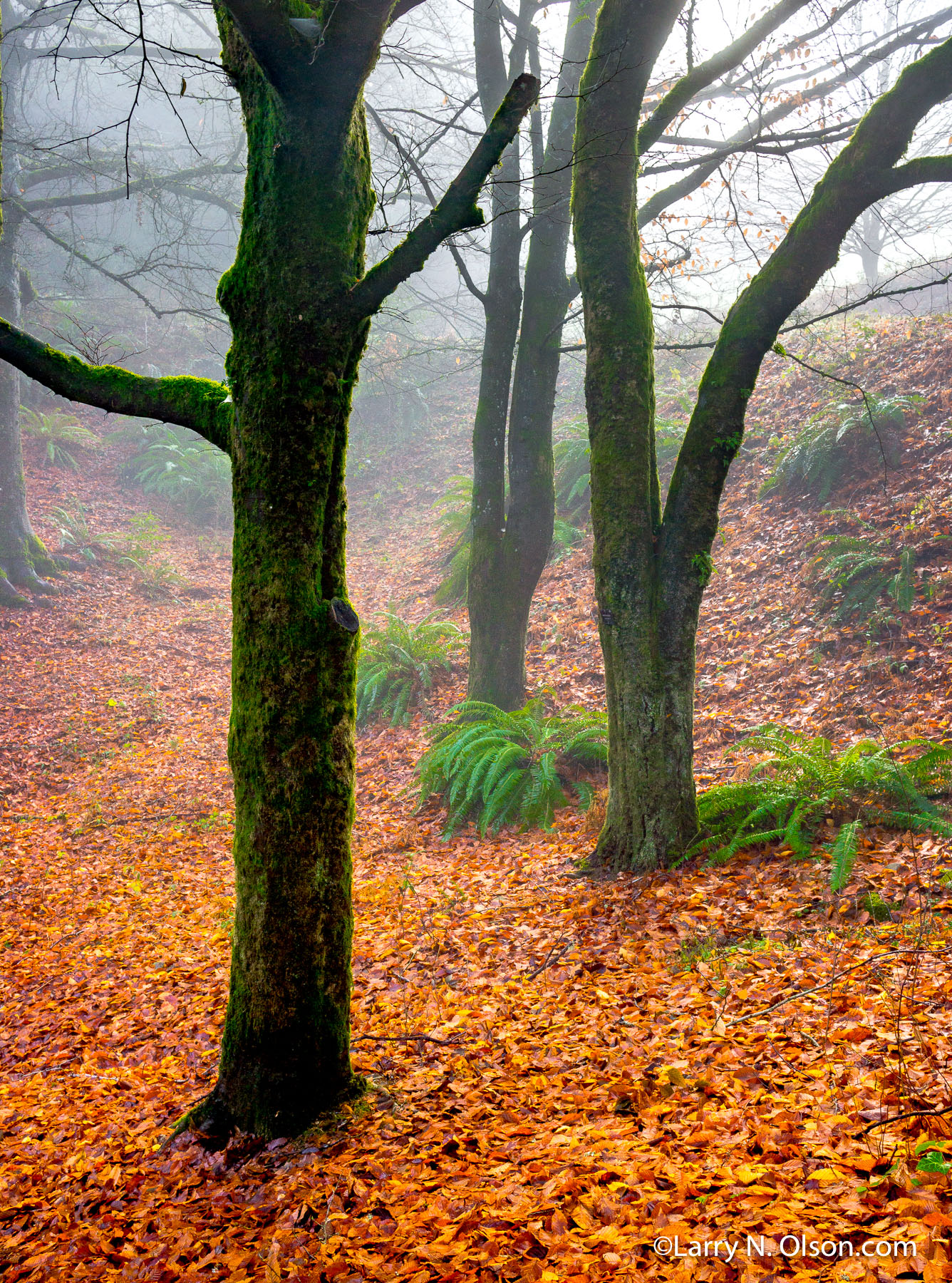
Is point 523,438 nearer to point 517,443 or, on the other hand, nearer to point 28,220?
point 517,443

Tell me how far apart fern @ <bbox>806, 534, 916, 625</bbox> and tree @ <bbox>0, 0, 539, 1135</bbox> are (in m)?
5.52

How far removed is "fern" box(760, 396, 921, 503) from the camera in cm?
821

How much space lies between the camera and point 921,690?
5.72m

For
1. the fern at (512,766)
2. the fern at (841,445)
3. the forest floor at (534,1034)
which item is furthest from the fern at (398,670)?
the fern at (841,445)

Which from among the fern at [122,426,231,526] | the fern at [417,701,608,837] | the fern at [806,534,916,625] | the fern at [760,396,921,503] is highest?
the fern at [122,426,231,526]

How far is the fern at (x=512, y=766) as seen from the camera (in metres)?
5.95

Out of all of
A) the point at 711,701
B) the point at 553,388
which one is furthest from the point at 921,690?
the point at 553,388

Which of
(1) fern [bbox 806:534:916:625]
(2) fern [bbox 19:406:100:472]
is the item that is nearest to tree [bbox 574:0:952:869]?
(1) fern [bbox 806:534:916:625]

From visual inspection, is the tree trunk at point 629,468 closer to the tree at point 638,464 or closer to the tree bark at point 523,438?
the tree at point 638,464

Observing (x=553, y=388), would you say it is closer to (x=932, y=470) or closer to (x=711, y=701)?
(x=711, y=701)

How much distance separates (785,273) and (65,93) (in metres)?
28.7

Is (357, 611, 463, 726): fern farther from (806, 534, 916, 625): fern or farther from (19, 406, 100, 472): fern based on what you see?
(19, 406, 100, 472): fern

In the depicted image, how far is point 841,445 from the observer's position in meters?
8.50

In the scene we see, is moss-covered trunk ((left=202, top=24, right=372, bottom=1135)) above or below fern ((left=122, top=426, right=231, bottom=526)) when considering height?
A: below
